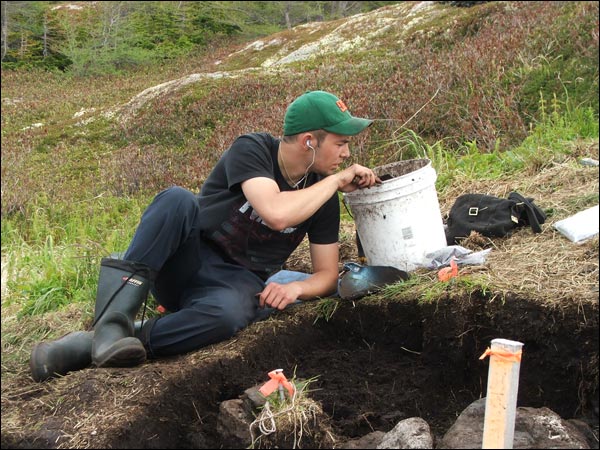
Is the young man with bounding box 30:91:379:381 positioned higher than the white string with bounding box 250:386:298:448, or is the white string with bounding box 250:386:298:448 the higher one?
the young man with bounding box 30:91:379:381

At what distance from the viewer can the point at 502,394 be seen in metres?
2.00

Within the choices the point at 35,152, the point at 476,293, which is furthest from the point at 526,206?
the point at 35,152

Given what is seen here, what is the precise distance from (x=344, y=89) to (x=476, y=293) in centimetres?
574

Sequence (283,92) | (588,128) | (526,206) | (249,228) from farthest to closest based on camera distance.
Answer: (283,92) → (588,128) → (526,206) → (249,228)

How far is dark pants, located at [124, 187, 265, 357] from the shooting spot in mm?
3379

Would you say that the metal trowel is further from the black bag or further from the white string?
the white string

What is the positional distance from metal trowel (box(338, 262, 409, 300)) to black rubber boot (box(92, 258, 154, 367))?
1.02 meters

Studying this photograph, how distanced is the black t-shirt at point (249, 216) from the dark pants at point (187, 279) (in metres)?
0.10

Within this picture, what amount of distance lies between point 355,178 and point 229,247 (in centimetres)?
75

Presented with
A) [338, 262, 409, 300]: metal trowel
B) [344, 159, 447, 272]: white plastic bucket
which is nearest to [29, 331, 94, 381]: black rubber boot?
[338, 262, 409, 300]: metal trowel

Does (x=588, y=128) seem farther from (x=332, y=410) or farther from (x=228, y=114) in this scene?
(x=228, y=114)

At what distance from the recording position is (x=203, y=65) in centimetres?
1357

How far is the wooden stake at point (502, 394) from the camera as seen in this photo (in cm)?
200

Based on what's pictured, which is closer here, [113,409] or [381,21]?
[113,409]
